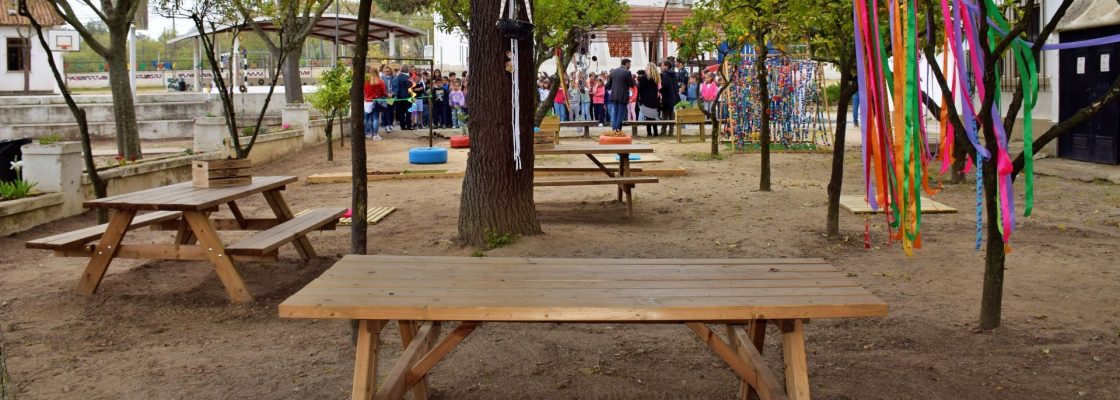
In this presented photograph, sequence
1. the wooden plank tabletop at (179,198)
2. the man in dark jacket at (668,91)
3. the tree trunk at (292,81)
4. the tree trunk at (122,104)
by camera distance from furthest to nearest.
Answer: the tree trunk at (292,81)
the man in dark jacket at (668,91)
the tree trunk at (122,104)
the wooden plank tabletop at (179,198)

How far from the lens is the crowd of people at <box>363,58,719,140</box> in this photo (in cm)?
2152

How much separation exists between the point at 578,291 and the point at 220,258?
3.37 meters

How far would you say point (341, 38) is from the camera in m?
26.7

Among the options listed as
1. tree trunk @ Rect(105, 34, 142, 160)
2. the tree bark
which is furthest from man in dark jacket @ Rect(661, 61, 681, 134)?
the tree bark

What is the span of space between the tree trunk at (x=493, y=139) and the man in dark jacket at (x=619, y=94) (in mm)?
13959

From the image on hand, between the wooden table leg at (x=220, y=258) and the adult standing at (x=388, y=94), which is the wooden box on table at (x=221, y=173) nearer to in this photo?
the wooden table leg at (x=220, y=258)

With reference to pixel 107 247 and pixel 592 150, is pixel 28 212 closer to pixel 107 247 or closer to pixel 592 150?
pixel 107 247

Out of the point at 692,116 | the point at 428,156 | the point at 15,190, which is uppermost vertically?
the point at 692,116

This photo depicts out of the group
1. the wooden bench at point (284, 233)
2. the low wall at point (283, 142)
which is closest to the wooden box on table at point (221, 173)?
the wooden bench at point (284, 233)

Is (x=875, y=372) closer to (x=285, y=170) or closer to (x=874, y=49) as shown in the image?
(x=874, y=49)

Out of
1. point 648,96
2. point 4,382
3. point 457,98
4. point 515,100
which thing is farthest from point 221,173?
point 457,98

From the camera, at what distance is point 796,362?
10.9 feet

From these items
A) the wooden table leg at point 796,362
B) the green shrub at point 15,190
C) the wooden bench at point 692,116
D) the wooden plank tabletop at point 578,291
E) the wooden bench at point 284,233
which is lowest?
the wooden table leg at point 796,362

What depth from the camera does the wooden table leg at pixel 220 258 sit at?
6.08m
